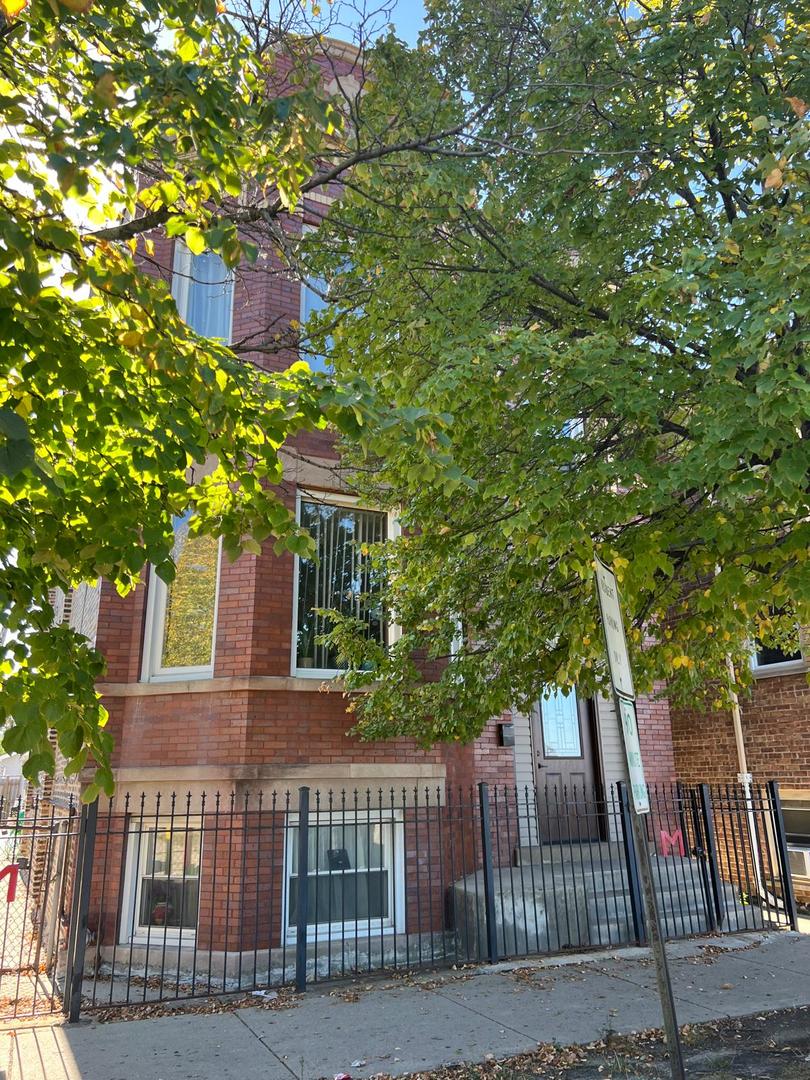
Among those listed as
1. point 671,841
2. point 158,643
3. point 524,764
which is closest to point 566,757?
point 524,764

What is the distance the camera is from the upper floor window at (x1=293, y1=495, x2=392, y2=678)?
30.8 ft

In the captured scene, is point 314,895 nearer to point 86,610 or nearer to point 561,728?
point 561,728

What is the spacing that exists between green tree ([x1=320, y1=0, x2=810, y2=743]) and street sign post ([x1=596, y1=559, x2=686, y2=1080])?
3.47 feet

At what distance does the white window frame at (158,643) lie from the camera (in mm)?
9164

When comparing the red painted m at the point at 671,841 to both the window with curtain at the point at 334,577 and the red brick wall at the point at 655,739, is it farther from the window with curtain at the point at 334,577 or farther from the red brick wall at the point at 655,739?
the window with curtain at the point at 334,577

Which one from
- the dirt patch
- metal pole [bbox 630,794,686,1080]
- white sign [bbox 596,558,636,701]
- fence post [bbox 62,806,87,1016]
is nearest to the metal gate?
fence post [bbox 62,806,87,1016]

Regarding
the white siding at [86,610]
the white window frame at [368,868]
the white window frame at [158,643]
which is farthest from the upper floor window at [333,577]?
the white siding at [86,610]

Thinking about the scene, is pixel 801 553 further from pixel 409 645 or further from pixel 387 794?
pixel 387 794

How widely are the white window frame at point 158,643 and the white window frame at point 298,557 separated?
2.83 feet

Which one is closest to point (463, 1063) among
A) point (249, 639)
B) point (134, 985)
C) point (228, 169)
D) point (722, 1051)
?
point (722, 1051)

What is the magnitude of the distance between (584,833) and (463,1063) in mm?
6046

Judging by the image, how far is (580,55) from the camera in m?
6.39

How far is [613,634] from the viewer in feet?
14.3

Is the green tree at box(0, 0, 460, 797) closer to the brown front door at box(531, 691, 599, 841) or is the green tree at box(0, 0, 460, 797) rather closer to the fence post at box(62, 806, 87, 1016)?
the fence post at box(62, 806, 87, 1016)
